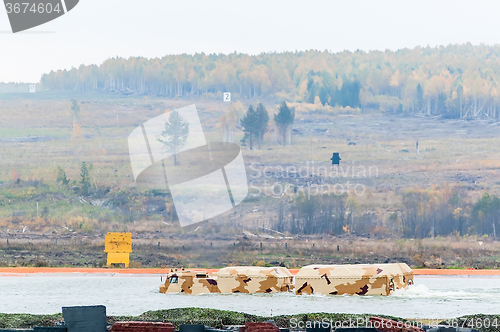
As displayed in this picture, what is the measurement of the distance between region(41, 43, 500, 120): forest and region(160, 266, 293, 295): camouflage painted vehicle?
11535 cm

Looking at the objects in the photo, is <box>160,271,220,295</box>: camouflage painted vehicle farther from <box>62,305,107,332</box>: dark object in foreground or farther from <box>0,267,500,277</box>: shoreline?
<box>62,305,107,332</box>: dark object in foreground

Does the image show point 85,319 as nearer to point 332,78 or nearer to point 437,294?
point 437,294

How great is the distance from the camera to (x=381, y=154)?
118375mm

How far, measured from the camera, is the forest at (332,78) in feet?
488

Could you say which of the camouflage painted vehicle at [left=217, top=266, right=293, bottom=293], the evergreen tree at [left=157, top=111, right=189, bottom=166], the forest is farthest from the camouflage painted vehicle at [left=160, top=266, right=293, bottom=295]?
the forest

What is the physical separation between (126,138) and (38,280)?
281ft

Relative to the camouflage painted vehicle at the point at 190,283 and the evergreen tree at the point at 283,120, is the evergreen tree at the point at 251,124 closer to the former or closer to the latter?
the evergreen tree at the point at 283,120

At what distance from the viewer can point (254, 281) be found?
33.7 meters

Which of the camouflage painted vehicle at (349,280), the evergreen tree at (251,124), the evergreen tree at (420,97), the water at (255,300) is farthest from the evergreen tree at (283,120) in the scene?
the camouflage painted vehicle at (349,280)

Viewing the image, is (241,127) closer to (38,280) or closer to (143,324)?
(38,280)

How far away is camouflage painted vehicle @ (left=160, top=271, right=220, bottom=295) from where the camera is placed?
111 ft

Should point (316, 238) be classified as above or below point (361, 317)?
below

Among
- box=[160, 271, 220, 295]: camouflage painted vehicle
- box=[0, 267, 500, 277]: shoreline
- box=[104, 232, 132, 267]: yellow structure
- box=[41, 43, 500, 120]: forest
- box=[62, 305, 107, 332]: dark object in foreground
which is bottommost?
box=[0, 267, 500, 277]: shoreline

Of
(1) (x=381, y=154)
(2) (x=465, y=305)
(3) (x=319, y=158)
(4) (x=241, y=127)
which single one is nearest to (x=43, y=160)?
(4) (x=241, y=127)
